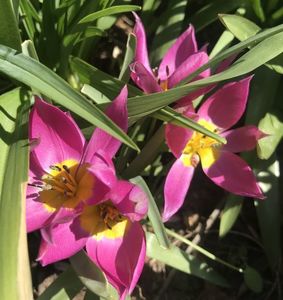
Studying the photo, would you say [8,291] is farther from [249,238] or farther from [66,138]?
[249,238]

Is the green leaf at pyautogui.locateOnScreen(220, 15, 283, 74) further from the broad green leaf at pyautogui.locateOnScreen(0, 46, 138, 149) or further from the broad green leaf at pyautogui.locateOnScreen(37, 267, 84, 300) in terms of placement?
the broad green leaf at pyautogui.locateOnScreen(37, 267, 84, 300)

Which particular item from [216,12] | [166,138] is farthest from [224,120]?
[216,12]

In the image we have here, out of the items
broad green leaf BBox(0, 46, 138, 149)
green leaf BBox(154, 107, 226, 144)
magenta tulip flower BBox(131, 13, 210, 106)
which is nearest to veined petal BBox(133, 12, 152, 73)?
magenta tulip flower BBox(131, 13, 210, 106)

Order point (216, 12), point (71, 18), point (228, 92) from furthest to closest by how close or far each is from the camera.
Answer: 1. point (216, 12)
2. point (71, 18)
3. point (228, 92)

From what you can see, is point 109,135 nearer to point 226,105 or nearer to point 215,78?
point 215,78

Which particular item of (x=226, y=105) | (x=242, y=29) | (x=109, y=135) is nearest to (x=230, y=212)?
(x=226, y=105)

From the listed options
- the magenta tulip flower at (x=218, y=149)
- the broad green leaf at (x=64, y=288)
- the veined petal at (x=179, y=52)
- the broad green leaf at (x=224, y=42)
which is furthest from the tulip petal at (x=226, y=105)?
the broad green leaf at (x=64, y=288)
